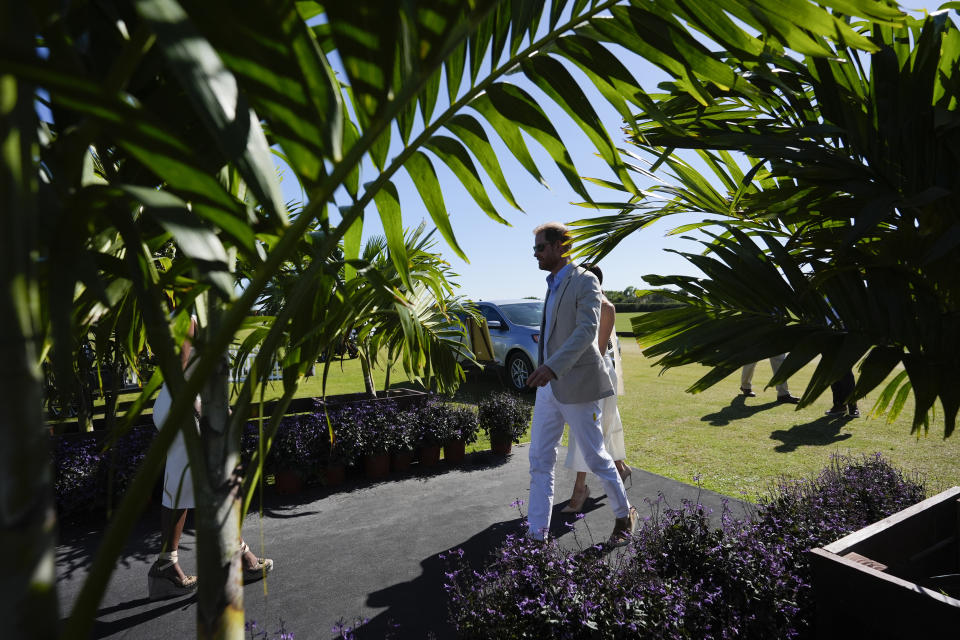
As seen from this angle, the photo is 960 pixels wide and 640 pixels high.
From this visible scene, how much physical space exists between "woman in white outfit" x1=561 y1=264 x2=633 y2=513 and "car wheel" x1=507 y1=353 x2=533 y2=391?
538 cm

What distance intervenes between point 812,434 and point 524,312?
577 centimetres

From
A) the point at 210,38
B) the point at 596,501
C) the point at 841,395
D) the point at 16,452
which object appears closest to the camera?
the point at 16,452

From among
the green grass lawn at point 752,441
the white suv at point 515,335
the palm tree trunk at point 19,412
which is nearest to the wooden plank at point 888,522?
the green grass lawn at point 752,441

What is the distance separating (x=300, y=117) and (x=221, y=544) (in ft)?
2.18

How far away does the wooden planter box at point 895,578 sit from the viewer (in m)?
1.61

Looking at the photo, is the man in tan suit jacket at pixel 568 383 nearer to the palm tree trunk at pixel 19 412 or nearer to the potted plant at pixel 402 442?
the potted plant at pixel 402 442

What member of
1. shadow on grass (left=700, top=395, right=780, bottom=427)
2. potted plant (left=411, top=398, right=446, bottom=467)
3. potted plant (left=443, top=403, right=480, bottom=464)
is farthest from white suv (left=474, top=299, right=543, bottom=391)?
potted plant (left=411, top=398, right=446, bottom=467)

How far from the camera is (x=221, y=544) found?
0.82m

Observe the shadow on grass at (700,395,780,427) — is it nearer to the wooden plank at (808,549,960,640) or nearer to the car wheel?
the car wheel

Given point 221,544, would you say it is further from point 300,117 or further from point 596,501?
point 596,501

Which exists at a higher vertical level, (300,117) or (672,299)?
(300,117)

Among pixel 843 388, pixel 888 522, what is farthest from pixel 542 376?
pixel 843 388

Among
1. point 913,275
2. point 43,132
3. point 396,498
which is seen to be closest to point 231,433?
point 43,132

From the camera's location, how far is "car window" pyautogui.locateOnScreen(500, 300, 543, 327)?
34.8ft
